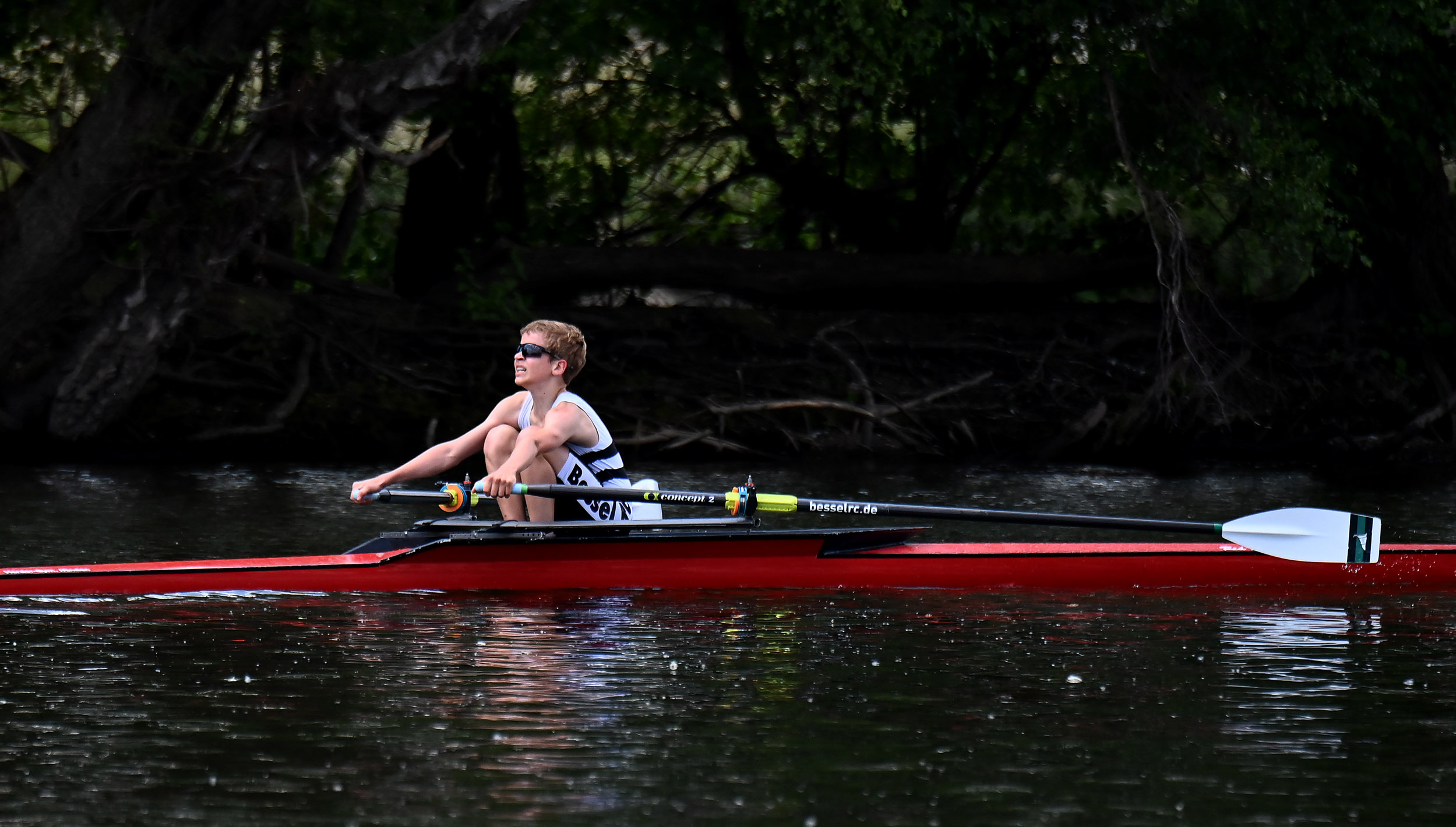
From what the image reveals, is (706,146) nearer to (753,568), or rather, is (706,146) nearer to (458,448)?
(458,448)

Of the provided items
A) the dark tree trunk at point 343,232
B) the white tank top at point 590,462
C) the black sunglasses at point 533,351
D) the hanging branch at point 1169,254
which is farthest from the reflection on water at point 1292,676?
the dark tree trunk at point 343,232

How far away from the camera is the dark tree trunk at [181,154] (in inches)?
494

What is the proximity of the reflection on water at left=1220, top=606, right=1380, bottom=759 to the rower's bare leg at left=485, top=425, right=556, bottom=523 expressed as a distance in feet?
9.54

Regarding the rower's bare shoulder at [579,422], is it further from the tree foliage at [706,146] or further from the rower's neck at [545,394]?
the tree foliage at [706,146]

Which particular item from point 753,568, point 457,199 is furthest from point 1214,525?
point 457,199

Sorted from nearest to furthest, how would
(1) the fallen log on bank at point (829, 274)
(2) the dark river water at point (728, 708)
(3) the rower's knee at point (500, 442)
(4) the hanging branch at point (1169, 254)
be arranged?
(2) the dark river water at point (728, 708)
(3) the rower's knee at point (500, 442)
(4) the hanging branch at point (1169, 254)
(1) the fallen log on bank at point (829, 274)

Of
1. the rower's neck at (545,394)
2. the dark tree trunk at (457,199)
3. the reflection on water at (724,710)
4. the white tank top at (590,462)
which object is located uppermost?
the dark tree trunk at (457,199)

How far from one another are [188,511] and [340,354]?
4998 mm

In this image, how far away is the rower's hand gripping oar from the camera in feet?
24.6

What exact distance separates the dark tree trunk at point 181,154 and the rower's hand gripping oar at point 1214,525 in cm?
598

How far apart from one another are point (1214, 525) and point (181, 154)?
820 centimetres

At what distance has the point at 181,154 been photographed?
1265 centimetres

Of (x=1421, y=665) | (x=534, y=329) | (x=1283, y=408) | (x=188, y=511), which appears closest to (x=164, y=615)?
(x=534, y=329)

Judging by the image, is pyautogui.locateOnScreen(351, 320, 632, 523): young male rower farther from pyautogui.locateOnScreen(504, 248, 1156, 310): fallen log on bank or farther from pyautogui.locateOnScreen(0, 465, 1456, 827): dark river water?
pyautogui.locateOnScreen(504, 248, 1156, 310): fallen log on bank
